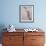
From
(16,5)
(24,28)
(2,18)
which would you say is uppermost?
(16,5)

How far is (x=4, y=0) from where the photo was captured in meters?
4.12

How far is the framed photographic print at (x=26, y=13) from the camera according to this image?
4.14 meters

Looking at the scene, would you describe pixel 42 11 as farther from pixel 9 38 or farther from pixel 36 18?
pixel 9 38

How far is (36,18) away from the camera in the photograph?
4180mm

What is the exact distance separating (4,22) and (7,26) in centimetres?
17

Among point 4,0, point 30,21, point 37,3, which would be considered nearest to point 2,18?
point 4,0

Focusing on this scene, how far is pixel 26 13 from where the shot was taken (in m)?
4.16

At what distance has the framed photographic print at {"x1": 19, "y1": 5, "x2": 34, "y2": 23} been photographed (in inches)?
163

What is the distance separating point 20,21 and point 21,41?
75cm

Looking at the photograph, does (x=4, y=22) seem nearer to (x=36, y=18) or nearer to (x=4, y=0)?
(x=4, y=0)

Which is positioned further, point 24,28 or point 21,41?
point 24,28

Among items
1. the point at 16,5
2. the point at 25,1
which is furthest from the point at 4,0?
the point at 25,1

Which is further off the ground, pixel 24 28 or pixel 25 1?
pixel 25 1

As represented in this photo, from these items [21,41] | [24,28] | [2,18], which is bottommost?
[21,41]
